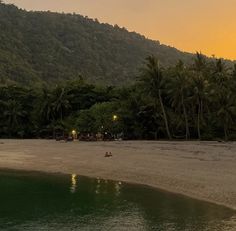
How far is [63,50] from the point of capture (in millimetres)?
155125

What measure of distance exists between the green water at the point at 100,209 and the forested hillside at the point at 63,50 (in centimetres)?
8850

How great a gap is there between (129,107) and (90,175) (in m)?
37.7

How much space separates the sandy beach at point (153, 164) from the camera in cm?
3033

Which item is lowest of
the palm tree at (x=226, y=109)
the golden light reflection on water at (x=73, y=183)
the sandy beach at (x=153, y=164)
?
the golden light reflection on water at (x=73, y=183)

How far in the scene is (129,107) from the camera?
76312 mm

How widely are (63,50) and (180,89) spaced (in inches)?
3690

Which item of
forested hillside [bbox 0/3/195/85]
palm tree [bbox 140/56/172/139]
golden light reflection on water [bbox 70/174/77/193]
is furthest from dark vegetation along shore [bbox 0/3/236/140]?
golden light reflection on water [bbox 70/174/77/193]

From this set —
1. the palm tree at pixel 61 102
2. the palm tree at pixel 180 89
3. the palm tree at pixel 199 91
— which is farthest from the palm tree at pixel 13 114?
the palm tree at pixel 199 91

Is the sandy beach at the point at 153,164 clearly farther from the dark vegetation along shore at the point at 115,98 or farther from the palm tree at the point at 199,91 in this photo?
the dark vegetation along shore at the point at 115,98

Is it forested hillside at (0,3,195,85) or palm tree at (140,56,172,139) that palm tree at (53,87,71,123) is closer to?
palm tree at (140,56,172,139)

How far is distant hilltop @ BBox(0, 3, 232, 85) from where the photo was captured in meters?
136

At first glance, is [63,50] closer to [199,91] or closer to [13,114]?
[13,114]

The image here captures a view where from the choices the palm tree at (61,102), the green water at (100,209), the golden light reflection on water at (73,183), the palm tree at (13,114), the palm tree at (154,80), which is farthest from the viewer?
the palm tree at (13,114)

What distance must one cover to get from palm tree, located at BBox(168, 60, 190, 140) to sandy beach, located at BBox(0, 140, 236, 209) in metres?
14.9
